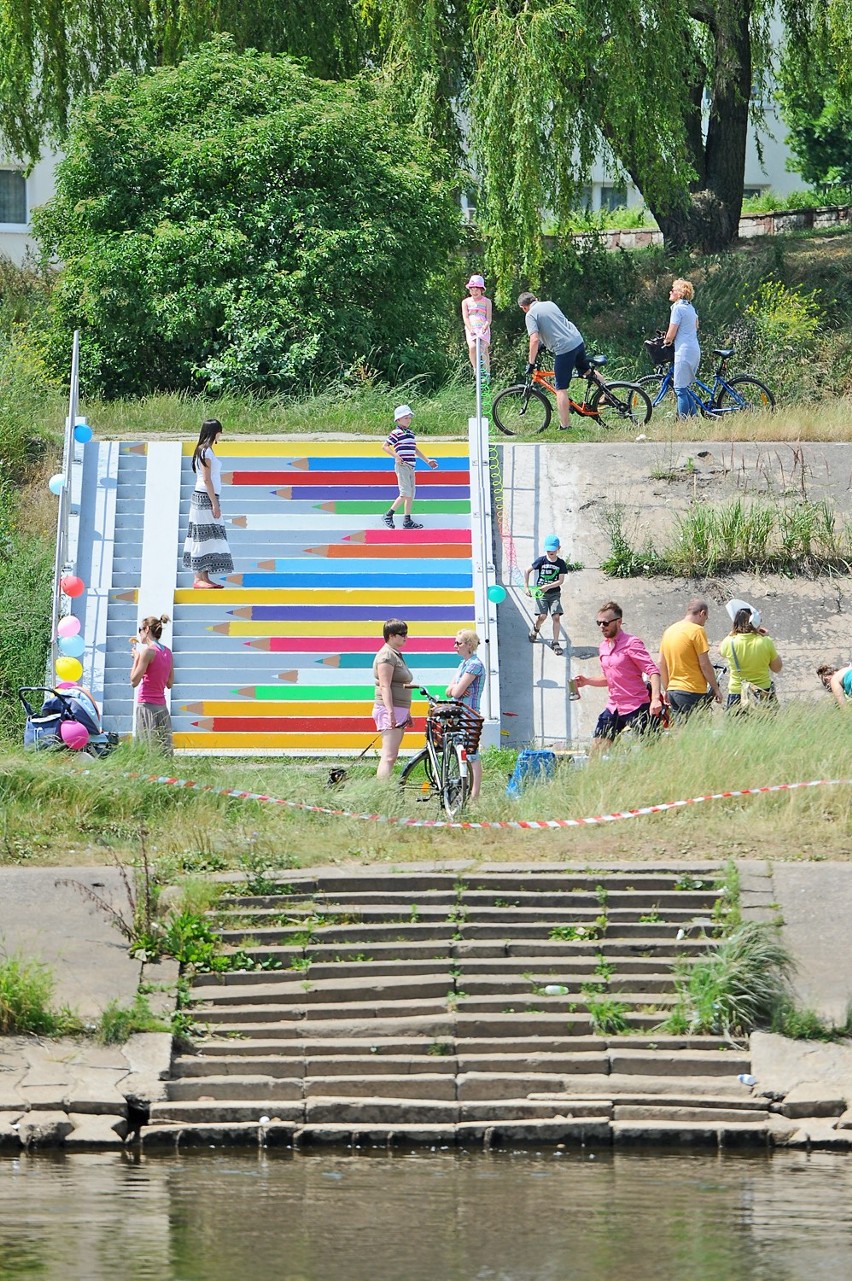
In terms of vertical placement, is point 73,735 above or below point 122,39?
below

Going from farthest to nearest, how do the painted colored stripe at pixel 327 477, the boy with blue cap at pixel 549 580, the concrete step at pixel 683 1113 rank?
the painted colored stripe at pixel 327 477 → the boy with blue cap at pixel 549 580 → the concrete step at pixel 683 1113

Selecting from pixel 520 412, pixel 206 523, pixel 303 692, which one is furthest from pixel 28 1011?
pixel 520 412

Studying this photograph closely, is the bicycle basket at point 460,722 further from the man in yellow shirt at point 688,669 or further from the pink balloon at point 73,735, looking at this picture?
the pink balloon at point 73,735

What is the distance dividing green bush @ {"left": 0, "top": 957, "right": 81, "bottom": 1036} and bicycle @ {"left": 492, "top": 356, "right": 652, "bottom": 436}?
11.9m

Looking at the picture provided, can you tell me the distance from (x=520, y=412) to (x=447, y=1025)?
12342 mm

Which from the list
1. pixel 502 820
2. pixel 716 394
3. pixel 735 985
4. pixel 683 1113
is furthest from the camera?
pixel 716 394

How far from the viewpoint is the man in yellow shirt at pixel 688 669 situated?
A: 13.9 metres

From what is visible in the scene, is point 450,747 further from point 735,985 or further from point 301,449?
point 301,449

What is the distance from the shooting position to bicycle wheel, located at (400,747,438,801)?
43.3 feet

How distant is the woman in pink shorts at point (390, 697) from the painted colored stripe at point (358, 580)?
423cm

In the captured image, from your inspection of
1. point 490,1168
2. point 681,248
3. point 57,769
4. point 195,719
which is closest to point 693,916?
point 490,1168

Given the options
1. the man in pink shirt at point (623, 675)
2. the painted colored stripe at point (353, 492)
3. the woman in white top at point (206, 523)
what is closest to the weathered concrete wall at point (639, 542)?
the painted colored stripe at point (353, 492)

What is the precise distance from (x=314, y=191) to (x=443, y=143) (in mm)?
3866

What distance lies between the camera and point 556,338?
20078 millimetres
